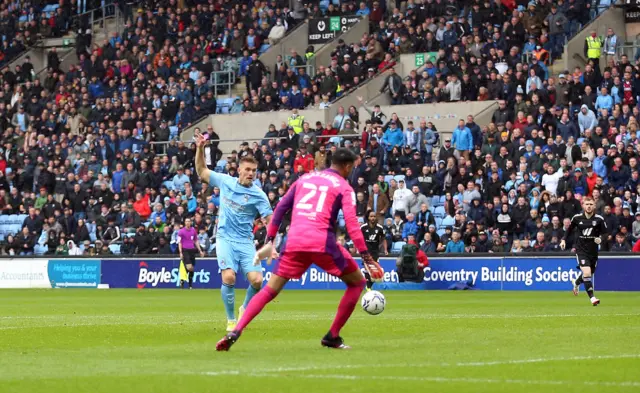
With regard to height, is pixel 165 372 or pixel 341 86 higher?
pixel 341 86

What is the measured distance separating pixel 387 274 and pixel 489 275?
10.5 feet

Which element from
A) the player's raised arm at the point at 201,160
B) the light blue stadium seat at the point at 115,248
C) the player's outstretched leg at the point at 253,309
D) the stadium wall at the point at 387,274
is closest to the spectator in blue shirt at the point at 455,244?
the stadium wall at the point at 387,274

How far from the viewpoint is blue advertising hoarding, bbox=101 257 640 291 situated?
100 feet

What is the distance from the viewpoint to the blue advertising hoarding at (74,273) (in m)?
39.4

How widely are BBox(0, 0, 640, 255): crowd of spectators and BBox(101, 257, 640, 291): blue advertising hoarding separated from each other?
1.94 ft

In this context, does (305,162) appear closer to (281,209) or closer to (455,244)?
(455,244)

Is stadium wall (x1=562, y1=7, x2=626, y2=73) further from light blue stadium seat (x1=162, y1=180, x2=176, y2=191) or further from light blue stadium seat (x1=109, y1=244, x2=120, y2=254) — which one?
light blue stadium seat (x1=109, y1=244, x2=120, y2=254)

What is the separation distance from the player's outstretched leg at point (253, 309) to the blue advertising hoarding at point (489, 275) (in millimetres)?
19650

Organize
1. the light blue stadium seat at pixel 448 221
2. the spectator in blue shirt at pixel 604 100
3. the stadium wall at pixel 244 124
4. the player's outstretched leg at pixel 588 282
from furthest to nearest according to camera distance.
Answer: the stadium wall at pixel 244 124, the light blue stadium seat at pixel 448 221, the spectator in blue shirt at pixel 604 100, the player's outstretched leg at pixel 588 282

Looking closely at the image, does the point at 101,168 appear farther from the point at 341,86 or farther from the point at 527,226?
the point at 527,226

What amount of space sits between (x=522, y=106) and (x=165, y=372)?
26434 mm

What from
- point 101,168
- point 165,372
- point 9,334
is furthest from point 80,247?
point 165,372

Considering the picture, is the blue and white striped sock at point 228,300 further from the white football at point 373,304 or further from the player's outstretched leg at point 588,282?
the player's outstretched leg at point 588,282

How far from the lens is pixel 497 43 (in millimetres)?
39000
